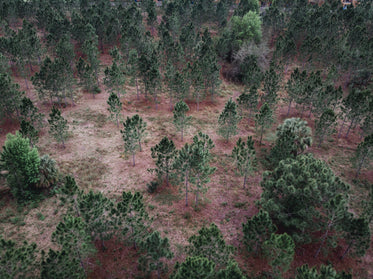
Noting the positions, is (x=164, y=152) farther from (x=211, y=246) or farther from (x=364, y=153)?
(x=364, y=153)

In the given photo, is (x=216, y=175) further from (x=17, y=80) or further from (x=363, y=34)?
(x=363, y=34)

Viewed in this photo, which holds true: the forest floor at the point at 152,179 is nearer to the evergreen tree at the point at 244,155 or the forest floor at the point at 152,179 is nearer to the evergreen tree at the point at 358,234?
the evergreen tree at the point at 244,155

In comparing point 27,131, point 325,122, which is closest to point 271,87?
point 325,122

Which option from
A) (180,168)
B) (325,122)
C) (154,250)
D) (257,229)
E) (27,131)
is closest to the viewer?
(154,250)

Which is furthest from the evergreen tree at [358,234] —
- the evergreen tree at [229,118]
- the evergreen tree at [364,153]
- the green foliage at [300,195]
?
the evergreen tree at [229,118]

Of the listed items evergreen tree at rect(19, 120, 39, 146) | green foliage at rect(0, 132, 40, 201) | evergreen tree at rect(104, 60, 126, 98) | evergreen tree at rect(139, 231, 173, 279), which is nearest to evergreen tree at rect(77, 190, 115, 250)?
evergreen tree at rect(139, 231, 173, 279)

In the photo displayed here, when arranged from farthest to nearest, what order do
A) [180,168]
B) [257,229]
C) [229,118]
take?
[229,118] → [180,168] → [257,229]
